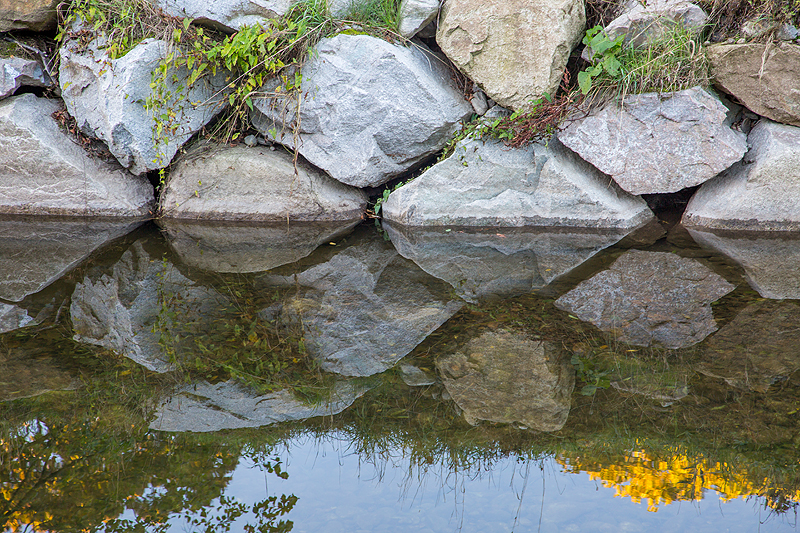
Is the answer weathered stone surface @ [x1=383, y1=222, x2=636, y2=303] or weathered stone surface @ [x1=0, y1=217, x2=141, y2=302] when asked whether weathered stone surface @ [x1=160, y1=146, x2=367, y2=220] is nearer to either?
weathered stone surface @ [x1=0, y1=217, x2=141, y2=302]

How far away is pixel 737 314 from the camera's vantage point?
3498 millimetres

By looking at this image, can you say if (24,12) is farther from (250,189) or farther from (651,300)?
(651,300)

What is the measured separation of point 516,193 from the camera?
5.56m

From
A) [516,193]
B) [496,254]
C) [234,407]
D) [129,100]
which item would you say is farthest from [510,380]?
[129,100]

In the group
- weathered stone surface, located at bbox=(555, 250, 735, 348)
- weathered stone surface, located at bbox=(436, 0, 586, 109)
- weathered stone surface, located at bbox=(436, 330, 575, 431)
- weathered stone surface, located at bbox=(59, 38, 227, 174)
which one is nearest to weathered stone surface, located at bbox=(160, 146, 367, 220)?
weathered stone surface, located at bbox=(59, 38, 227, 174)

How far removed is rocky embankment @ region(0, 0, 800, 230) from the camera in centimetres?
511

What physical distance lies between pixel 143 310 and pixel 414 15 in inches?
142

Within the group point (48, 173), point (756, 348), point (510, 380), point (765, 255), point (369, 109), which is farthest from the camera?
point (48, 173)

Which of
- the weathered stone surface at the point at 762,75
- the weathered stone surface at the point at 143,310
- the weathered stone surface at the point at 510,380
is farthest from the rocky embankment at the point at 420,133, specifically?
the weathered stone surface at the point at 510,380

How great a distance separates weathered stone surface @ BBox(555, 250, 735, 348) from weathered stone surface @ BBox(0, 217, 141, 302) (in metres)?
3.65

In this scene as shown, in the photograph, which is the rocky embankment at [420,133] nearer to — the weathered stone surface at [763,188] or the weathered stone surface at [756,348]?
the weathered stone surface at [763,188]

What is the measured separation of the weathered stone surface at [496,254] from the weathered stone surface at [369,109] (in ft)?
2.38

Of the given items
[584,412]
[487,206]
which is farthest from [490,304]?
[487,206]

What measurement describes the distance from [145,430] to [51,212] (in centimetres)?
424
